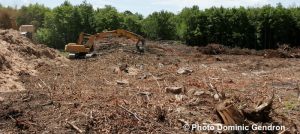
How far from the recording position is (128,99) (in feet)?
31.6

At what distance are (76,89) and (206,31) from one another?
1936 cm

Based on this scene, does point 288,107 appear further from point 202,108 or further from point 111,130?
point 111,130

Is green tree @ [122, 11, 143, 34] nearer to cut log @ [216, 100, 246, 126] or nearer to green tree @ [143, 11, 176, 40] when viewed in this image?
green tree @ [143, 11, 176, 40]

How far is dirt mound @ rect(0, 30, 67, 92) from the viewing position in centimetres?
1284

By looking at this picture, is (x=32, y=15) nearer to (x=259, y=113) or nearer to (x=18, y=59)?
(x=18, y=59)

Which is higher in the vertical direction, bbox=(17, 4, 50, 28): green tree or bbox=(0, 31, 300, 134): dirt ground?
bbox=(17, 4, 50, 28): green tree

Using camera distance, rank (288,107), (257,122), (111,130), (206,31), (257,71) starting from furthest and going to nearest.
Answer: (206,31)
(257,71)
(288,107)
(257,122)
(111,130)

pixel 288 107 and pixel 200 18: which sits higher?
pixel 200 18

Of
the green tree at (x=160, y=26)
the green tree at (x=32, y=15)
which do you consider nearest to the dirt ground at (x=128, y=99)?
the green tree at (x=160, y=26)

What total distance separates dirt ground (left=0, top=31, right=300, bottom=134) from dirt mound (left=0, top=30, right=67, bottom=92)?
30 centimetres

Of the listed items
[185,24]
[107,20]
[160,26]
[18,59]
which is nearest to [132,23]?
[160,26]

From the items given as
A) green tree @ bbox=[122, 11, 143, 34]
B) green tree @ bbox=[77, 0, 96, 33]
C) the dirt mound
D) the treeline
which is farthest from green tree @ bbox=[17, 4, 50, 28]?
the dirt mound

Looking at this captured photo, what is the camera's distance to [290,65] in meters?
19.3

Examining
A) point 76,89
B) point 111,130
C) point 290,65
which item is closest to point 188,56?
point 290,65
